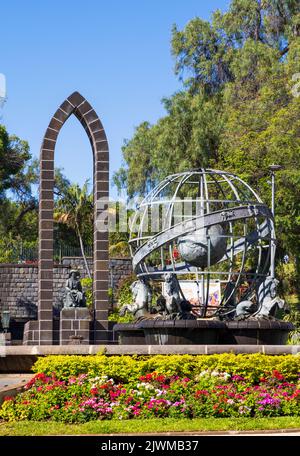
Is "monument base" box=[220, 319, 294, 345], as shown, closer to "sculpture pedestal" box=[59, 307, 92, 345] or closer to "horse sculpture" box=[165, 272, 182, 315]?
"horse sculpture" box=[165, 272, 182, 315]

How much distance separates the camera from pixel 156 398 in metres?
15.0

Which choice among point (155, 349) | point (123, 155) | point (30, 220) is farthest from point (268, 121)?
point (30, 220)

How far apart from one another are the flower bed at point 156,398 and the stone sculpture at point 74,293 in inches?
324

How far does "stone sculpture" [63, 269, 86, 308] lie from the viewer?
79.4ft

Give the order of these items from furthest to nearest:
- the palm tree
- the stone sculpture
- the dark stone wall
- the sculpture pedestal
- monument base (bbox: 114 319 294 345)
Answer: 1. the palm tree
2. the dark stone wall
3. the sculpture pedestal
4. the stone sculpture
5. monument base (bbox: 114 319 294 345)

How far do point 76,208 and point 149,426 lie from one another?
1790 inches

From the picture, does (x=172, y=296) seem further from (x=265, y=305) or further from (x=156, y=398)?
(x=156, y=398)

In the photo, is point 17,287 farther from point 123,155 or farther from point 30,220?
point 30,220

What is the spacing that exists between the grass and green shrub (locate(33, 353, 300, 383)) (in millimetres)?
1757

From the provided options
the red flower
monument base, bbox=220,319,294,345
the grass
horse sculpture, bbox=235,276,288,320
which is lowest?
the grass

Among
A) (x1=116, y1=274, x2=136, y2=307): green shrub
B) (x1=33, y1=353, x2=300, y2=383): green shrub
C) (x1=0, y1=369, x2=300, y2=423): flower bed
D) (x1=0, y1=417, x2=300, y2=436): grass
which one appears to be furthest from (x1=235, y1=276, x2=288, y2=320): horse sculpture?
(x1=116, y1=274, x2=136, y2=307): green shrub

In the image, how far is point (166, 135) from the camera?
43812 millimetres

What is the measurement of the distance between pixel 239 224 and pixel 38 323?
13816mm

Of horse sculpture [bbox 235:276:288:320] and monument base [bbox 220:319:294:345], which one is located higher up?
horse sculpture [bbox 235:276:288:320]
